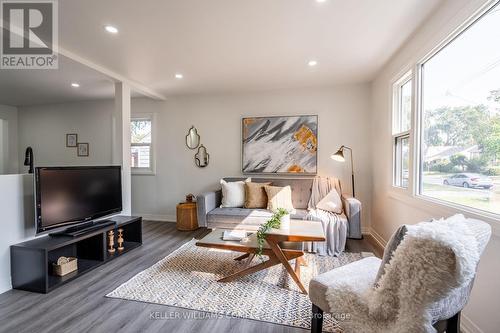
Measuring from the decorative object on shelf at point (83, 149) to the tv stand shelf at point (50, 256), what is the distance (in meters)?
2.80

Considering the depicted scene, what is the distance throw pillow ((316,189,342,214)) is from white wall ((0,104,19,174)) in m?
6.70

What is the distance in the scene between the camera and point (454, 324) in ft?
3.84

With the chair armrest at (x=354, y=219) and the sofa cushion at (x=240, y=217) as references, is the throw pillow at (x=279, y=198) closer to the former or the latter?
the sofa cushion at (x=240, y=217)

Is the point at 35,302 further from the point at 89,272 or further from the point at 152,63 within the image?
the point at 152,63

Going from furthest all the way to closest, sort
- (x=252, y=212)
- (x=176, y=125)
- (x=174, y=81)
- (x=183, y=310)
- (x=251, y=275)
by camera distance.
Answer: (x=176, y=125) < (x=174, y=81) < (x=252, y=212) < (x=251, y=275) < (x=183, y=310)

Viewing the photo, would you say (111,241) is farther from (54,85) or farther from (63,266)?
(54,85)

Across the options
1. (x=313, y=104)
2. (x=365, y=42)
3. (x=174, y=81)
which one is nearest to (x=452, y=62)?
(x=365, y=42)

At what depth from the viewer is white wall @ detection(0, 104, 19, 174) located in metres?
5.05

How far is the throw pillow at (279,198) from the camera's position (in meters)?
→ 3.38

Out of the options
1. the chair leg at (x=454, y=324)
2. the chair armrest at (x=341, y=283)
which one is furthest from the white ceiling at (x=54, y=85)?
the chair leg at (x=454, y=324)

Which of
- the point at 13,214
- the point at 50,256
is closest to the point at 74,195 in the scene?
the point at 13,214

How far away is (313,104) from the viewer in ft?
12.7

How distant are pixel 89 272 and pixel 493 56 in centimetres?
385

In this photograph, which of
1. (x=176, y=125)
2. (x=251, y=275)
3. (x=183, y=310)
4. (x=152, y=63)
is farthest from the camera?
(x=176, y=125)
